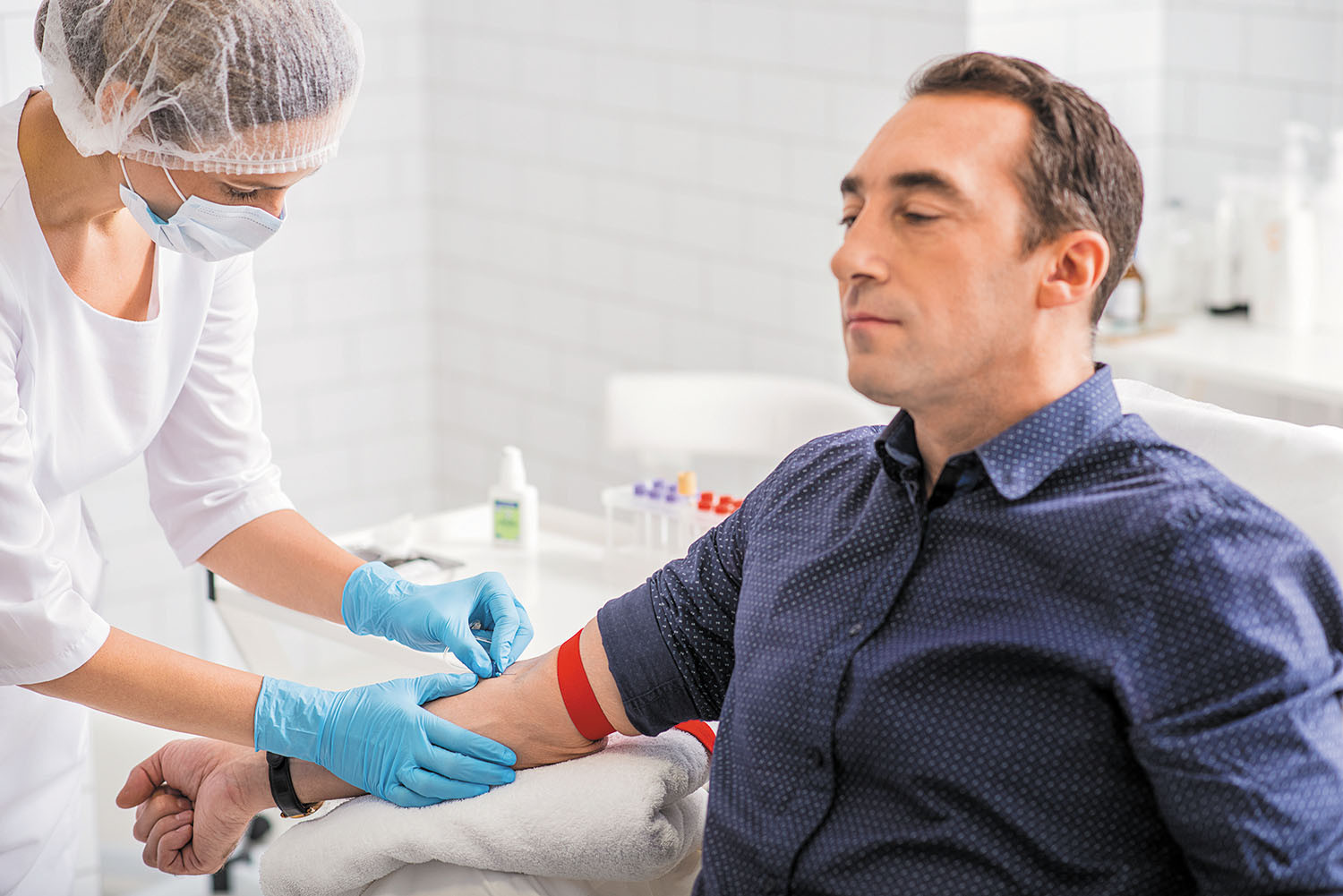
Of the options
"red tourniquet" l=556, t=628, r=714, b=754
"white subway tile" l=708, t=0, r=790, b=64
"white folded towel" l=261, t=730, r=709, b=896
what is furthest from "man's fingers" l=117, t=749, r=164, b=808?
"white subway tile" l=708, t=0, r=790, b=64

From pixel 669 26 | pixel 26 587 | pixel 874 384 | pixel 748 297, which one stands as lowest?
pixel 26 587

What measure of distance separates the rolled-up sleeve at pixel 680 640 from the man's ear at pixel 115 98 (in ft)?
2.35

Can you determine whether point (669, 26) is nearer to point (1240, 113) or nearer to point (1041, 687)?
point (1240, 113)

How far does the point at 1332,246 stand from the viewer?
2.66 meters

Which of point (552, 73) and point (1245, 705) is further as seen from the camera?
point (552, 73)

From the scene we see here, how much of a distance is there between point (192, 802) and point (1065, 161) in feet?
3.81

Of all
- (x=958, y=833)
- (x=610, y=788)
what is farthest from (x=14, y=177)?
(x=958, y=833)

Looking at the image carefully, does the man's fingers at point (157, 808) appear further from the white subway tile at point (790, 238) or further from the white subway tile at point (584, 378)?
the white subway tile at point (584, 378)

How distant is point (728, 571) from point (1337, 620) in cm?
60

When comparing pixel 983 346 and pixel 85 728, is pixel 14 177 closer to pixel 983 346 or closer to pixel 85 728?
pixel 85 728

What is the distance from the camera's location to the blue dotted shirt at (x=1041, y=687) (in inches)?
43.1

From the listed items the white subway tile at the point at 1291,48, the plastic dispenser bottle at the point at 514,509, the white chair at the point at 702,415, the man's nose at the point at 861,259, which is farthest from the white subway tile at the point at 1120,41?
the man's nose at the point at 861,259

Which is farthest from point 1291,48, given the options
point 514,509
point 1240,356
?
point 514,509

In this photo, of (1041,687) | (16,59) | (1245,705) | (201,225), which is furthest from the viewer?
(16,59)
